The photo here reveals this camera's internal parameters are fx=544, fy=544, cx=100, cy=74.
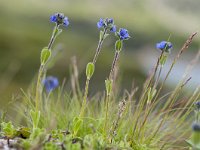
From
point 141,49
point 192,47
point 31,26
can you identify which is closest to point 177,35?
point 192,47

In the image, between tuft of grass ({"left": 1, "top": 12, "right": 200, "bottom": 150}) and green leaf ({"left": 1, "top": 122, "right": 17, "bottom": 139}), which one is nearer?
tuft of grass ({"left": 1, "top": 12, "right": 200, "bottom": 150})

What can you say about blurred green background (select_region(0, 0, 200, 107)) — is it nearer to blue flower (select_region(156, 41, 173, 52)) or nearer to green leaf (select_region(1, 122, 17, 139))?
blue flower (select_region(156, 41, 173, 52))

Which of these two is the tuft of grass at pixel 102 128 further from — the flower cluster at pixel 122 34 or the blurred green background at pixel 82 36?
the blurred green background at pixel 82 36

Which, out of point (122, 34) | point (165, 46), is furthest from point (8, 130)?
point (165, 46)

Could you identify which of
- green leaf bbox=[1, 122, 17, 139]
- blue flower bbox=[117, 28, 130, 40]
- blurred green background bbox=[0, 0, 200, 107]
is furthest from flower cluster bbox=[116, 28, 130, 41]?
green leaf bbox=[1, 122, 17, 139]

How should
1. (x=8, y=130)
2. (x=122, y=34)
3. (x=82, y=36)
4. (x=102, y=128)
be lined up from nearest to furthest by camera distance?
(x=8, y=130) → (x=122, y=34) → (x=102, y=128) → (x=82, y=36)

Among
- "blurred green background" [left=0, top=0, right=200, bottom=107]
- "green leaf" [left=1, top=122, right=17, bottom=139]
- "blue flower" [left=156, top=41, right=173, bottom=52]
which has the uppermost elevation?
"blurred green background" [left=0, top=0, right=200, bottom=107]

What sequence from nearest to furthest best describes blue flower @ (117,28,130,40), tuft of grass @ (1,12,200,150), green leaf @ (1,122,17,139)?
tuft of grass @ (1,12,200,150), green leaf @ (1,122,17,139), blue flower @ (117,28,130,40)

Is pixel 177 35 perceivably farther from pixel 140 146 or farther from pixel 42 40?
pixel 140 146

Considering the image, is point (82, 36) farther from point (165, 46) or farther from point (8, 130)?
point (8, 130)
